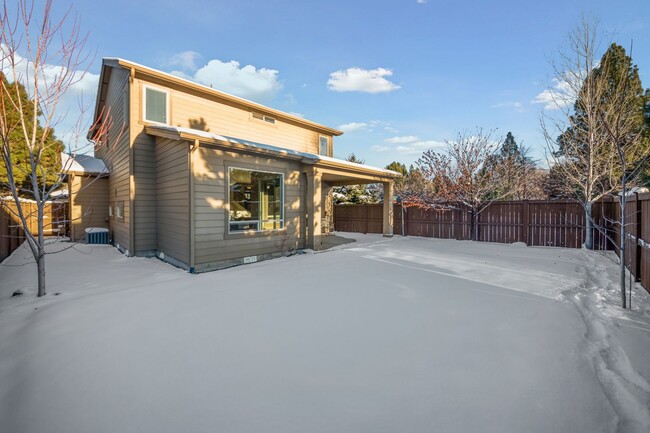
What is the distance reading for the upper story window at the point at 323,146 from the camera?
50.5ft

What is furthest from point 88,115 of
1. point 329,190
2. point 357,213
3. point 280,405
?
point 357,213

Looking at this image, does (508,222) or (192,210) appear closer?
(192,210)

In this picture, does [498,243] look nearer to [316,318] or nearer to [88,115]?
[316,318]

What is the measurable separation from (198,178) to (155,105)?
13.5 ft

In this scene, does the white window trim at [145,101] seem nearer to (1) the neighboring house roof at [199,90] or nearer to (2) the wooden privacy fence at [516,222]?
(1) the neighboring house roof at [199,90]

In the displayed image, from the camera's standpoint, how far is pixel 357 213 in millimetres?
17422

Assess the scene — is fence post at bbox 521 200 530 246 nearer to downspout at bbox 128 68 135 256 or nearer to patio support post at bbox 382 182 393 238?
patio support post at bbox 382 182 393 238

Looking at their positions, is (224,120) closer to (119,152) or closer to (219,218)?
(119,152)

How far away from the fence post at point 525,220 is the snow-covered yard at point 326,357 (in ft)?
23.0

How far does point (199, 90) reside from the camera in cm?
1038

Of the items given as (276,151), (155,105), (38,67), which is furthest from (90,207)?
(276,151)

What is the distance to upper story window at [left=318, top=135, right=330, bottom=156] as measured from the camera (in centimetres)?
A: 1540

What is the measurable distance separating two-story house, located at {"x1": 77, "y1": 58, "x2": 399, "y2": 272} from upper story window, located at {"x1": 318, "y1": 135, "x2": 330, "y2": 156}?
13.9ft

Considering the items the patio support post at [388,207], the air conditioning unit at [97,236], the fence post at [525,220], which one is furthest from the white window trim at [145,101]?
the fence post at [525,220]
